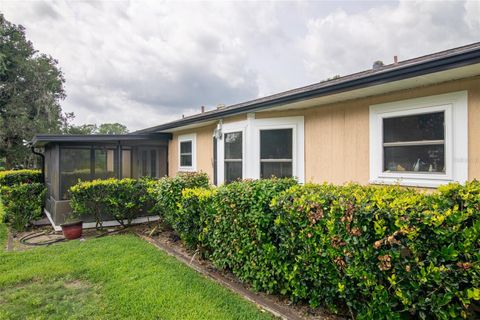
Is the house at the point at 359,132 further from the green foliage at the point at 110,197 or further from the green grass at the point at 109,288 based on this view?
the green grass at the point at 109,288

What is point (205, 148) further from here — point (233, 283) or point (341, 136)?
point (233, 283)

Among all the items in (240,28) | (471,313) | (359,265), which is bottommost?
(471,313)

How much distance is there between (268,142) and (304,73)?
7378 mm

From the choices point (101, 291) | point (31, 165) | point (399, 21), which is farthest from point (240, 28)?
point (31, 165)

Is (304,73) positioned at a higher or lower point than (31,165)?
higher

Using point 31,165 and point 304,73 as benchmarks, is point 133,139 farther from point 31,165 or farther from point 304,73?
point 31,165

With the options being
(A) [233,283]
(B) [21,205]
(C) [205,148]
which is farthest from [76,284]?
(B) [21,205]

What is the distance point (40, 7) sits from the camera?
9.46m

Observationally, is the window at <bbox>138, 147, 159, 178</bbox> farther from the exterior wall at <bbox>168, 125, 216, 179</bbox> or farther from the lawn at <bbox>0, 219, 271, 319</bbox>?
the lawn at <bbox>0, 219, 271, 319</bbox>

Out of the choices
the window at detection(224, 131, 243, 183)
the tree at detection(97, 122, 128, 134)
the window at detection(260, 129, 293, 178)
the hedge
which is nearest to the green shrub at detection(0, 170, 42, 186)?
the window at detection(224, 131, 243, 183)

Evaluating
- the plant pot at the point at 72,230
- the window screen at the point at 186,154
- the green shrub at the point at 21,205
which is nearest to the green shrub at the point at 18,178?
the green shrub at the point at 21,205

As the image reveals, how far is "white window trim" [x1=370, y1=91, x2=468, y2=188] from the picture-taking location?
129 inches

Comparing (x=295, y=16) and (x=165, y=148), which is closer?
(x=295, y=16)

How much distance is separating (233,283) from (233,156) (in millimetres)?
3153
